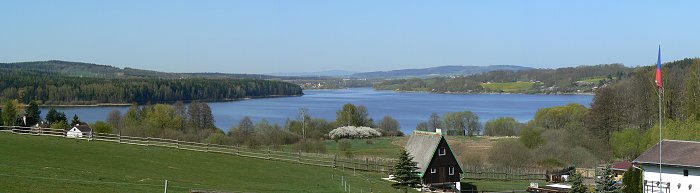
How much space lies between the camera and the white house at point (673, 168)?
31766 millimetres

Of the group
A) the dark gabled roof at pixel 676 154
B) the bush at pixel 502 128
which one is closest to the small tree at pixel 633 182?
the dark gabled roof at pixel 676 154

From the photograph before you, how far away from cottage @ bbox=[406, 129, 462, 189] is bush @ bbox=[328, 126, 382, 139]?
4911cm

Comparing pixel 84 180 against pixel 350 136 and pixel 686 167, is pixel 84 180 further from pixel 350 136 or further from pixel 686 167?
pixel 350 136

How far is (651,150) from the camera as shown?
111 feet

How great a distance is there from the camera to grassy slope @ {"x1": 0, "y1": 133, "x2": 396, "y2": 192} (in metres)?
22.5

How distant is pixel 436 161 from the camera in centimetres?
3856

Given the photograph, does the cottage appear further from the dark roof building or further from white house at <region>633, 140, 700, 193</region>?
white house at <region>633, 140, 700, 193</region>

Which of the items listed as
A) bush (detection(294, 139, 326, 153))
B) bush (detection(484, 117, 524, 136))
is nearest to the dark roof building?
bush (detection(294, 139, 326, 153))

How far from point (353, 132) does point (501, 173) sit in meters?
45.8

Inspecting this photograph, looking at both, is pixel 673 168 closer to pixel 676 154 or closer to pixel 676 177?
pixel 676 177

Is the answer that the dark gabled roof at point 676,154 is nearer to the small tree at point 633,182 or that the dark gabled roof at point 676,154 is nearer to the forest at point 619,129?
the small tree at point 633,182

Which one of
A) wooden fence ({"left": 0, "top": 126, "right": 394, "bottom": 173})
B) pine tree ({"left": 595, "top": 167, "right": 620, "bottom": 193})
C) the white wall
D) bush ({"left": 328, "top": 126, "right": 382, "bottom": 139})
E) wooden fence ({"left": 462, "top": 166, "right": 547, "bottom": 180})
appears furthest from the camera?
bush ({"left": 328, "top": 126, "right": 382, "bottom": 139})

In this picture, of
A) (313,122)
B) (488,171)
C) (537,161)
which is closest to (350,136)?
(313,122)

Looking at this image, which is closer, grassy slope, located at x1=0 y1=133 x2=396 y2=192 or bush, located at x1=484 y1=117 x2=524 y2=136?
grassy slope, located at x1=0 y1=133 x2=396 y2=192
